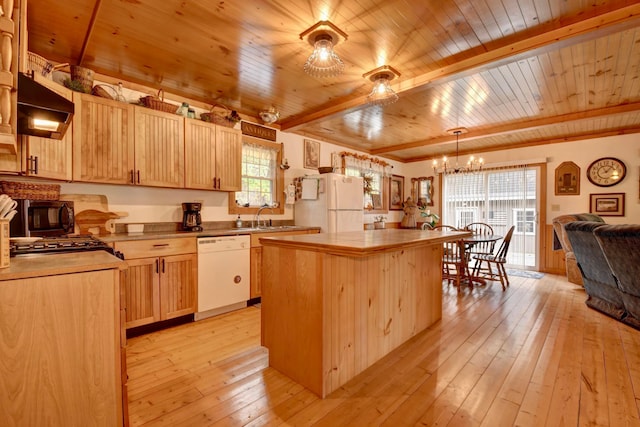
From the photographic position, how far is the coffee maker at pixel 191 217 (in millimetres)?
3238

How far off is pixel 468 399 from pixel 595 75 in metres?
3.40

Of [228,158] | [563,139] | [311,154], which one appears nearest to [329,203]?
[311,154]

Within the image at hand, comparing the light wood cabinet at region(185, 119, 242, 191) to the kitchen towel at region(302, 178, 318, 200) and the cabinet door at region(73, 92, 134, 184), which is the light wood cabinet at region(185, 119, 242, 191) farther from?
the kitchen towel at region(302, 178, 318, 200)

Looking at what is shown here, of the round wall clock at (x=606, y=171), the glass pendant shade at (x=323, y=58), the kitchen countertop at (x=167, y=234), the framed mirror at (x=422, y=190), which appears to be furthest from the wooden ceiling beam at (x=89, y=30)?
the round wall clock at (x=606, y=171)

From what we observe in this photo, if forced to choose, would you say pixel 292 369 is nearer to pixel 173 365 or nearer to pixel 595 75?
pixel 173 365

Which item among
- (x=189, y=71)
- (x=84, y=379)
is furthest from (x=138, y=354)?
(x=189, y=71)

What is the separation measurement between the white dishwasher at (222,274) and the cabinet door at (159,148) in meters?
0.74

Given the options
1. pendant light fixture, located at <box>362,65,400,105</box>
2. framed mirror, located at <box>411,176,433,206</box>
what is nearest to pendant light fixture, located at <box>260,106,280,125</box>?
pendant light fixture, located at <box>362,65,400,105</box>

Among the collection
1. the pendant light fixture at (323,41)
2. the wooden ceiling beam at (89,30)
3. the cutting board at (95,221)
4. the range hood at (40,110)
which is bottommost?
the cutting board at (95,221)

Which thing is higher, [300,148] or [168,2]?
[168,2]

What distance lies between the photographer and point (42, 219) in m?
2.17

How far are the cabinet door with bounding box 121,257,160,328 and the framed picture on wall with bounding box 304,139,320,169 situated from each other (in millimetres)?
2907

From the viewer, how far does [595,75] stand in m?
2.91

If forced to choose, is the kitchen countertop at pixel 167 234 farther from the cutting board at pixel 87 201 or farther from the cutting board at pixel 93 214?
the cutting board at pixel 87 201
